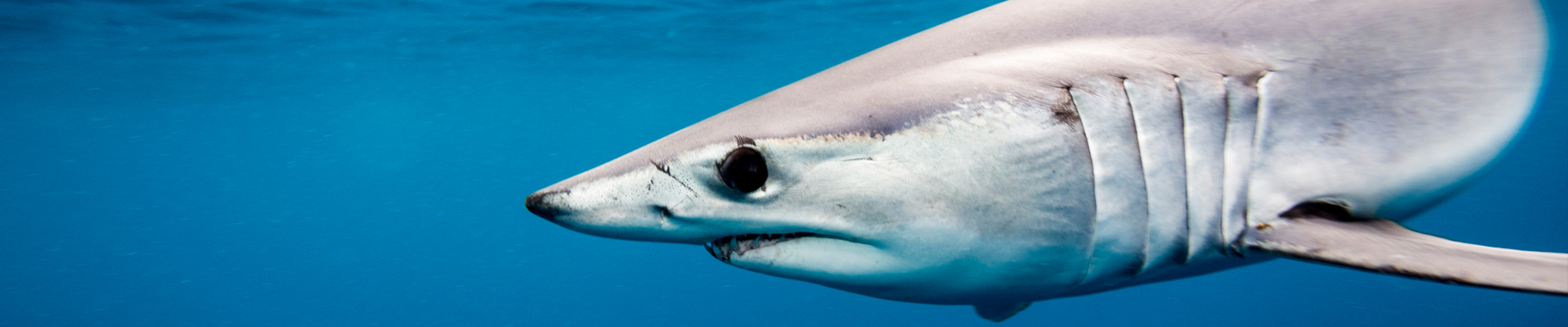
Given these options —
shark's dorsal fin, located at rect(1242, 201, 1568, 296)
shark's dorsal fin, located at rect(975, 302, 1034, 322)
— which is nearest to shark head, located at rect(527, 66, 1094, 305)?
shark's dorsal fin, located at rect(1242, 201, 1568, 296)

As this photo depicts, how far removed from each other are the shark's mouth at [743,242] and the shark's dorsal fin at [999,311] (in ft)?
5.44

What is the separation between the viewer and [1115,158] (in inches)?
59.3

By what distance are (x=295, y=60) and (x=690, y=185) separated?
865 inches

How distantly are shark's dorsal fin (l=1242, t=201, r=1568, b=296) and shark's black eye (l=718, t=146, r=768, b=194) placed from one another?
3.39 ft

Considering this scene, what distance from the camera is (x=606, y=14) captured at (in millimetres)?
15672

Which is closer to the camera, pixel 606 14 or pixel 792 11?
pixel 606 14

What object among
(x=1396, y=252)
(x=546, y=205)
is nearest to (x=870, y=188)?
(x=546, y=205)

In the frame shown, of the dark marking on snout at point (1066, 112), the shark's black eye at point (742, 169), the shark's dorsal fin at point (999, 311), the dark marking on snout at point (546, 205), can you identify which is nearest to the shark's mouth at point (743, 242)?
the shark's black eye at point (742, 169)

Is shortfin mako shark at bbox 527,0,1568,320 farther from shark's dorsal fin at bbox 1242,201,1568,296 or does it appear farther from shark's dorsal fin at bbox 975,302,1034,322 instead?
shark's dorsal fin at bbox 975,302,1034,322

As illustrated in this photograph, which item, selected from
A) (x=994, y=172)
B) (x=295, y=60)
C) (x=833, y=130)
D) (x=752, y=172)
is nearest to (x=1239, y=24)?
(x=994, y=172)

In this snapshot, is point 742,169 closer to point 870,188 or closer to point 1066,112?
point 870,188

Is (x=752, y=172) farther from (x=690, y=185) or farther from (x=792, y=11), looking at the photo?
(x=792, y=11)

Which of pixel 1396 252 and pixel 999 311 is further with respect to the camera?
pixel 999 311

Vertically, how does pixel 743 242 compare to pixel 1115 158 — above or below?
below
